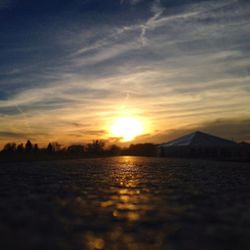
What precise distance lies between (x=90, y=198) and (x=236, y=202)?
3244mm

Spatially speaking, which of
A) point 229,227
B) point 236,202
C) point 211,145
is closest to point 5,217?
point 229,227

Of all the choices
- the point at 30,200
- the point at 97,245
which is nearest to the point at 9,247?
the point at 97,245

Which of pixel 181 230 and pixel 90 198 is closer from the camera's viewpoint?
pixel 181 230

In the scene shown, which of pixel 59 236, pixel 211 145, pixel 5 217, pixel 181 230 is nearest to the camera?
pixel 59 236

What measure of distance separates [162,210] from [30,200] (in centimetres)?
301

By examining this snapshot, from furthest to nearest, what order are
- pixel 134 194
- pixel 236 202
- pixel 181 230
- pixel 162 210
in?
pixel 134 194 → pixel 236 202 → pixel 162 210 → pixel 181 230

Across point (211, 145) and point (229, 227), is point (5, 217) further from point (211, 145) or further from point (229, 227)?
point (211, 145)

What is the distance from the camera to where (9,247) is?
3.44 meters

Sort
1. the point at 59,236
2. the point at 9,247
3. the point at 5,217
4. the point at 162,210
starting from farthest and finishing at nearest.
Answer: the point at 162,210 → the point at 5,217 → the point at 59,236 → the point at 9,247

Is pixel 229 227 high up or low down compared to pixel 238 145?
down

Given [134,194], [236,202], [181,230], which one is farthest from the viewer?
[134,194]

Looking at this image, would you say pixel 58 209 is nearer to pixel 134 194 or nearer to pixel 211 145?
pixel 134 194

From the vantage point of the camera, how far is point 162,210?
5.56 meters

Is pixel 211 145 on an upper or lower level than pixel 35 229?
upper
